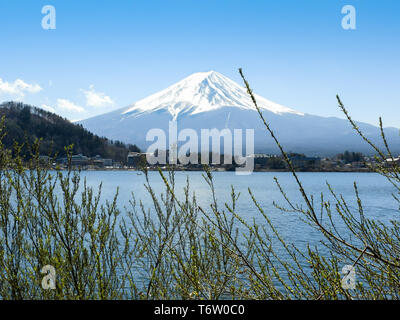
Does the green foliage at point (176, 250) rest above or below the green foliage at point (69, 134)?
below

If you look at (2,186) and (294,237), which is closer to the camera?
(2,186)

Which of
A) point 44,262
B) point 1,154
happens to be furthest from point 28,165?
point 44,262

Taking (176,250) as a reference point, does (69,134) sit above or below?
above

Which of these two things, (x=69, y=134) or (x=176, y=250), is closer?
(x=176, y=250)

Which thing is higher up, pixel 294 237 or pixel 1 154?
pixel 1 154

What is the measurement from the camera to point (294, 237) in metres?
21.0

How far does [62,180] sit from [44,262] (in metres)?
0.83

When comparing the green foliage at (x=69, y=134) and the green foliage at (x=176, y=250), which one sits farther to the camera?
the green foliage at (x=69, y=134)

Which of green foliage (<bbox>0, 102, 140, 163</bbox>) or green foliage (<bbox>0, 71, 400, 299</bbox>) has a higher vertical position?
green foliage (<bbox>0, 102, 140, 163</bbox>)

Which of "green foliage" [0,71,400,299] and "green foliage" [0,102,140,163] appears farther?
"green foliage" [0,102,140,163]
